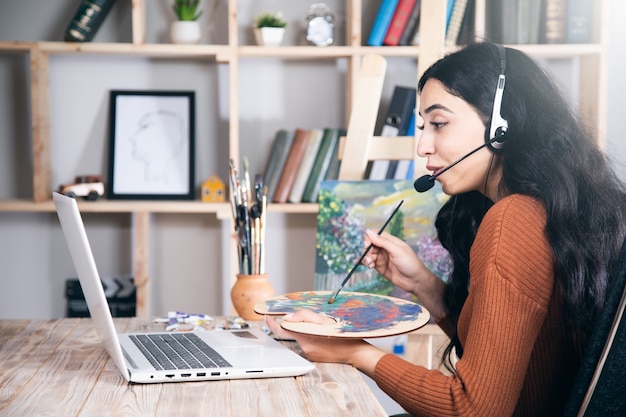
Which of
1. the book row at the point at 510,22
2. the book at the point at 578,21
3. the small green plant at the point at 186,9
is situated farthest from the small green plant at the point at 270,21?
the book at the point at 578,21

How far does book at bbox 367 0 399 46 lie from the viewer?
2.75 meters

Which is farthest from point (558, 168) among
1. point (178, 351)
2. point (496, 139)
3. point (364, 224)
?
point (364, 224)

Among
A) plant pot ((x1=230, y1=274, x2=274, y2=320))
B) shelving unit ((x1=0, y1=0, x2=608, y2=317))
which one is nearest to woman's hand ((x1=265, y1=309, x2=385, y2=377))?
plant pot ((x1=230, y1=274, x2=274, y2=320))

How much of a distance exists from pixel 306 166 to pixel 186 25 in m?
0.66

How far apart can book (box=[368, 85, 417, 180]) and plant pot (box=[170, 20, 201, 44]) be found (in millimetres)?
754

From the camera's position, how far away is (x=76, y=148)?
2.94m

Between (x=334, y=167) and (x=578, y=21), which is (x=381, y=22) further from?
(x=578, y=21)

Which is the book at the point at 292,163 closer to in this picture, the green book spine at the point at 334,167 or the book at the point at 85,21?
the green book spine at the point at 334,167

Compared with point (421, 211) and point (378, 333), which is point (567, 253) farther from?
point (421, 211)

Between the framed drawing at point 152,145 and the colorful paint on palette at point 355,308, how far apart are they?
1425mm

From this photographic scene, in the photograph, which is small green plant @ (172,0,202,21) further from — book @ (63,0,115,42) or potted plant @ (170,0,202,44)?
book @ (63,0,115,42)

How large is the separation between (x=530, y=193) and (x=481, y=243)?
13cm

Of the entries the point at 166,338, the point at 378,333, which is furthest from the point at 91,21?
the point at 378,333

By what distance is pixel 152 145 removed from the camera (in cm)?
288
